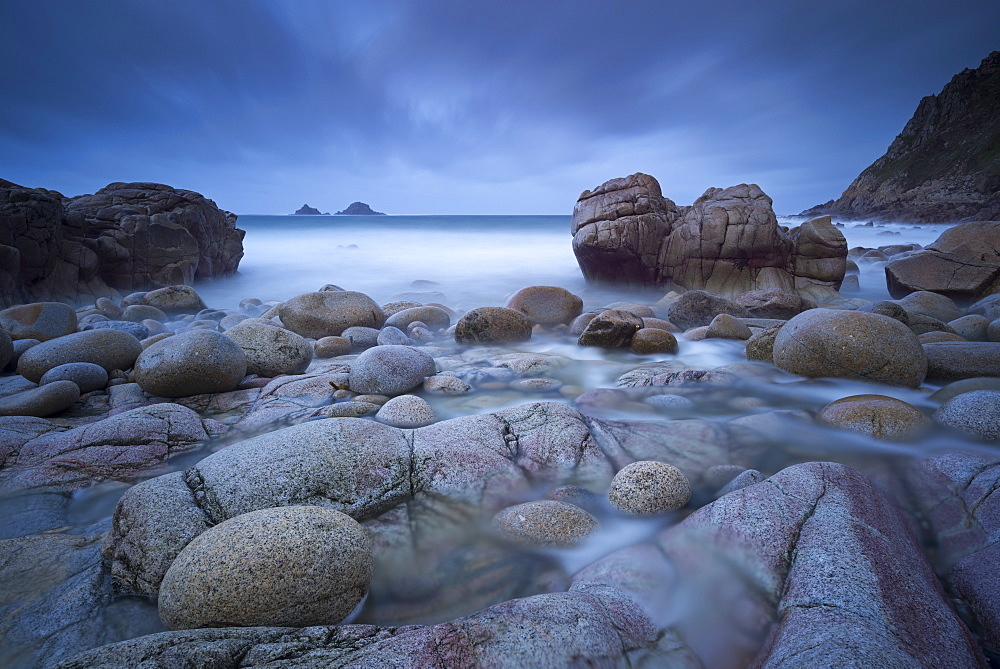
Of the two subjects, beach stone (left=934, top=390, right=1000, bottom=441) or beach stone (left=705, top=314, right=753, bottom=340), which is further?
beach stone (left=705, top=314, right=753, bottom=340)

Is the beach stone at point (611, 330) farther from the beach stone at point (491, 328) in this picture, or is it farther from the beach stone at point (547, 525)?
the beach stone at point (547, 525)

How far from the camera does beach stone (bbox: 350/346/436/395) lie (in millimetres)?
5148

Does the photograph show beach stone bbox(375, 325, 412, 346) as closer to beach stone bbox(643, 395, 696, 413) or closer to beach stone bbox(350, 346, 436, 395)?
beach stone bbox(350, 346, 436, 395)

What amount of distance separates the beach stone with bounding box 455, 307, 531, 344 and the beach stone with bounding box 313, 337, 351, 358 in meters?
1.92

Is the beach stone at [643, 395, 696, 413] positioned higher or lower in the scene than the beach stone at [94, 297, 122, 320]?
lower

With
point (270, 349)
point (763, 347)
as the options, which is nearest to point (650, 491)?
point (763, 347)

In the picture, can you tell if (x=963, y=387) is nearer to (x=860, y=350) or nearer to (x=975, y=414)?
(x=860, y=350)

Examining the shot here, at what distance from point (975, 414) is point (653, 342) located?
12.6 feet

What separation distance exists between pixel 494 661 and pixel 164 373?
4.72 metres

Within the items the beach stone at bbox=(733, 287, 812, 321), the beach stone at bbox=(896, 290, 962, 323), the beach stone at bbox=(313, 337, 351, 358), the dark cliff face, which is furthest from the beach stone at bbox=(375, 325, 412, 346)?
the dark cliff face

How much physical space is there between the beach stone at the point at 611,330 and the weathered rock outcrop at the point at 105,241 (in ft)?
38.1

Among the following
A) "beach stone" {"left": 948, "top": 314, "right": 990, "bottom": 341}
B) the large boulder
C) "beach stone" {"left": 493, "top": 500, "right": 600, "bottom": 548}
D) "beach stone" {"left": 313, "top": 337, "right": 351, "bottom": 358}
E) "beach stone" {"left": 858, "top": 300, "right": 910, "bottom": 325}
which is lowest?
"beach stone" {"left": 493, "top": 500, "right": 600, "bottom": 548}

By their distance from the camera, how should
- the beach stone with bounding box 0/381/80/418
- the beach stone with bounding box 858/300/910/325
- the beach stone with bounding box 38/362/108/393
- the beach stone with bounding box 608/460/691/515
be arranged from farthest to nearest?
the beach stone with bounding box 858/300/910/325 → the beach stone with bounding box 38/362/108/393 → the beach stone with bounding box 0/381/80/418 → the beach stone with bounding box 608/460/691/515

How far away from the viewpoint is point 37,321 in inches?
265
